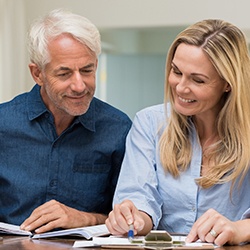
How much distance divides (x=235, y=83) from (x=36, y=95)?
0.73 metres

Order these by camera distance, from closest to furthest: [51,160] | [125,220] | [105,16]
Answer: [125,220] < [51,160] < [105,16]

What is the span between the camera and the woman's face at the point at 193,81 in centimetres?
205

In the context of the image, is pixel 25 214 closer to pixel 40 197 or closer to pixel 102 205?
pixel 40 197

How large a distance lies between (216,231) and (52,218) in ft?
1.73

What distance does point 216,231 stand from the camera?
1.79 m

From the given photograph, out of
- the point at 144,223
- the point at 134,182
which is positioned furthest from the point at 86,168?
the point at 144,223

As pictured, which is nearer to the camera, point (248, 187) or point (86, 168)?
point (248, 187)

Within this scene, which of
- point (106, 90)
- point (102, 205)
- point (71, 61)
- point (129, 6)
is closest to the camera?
→ point (71, 61)

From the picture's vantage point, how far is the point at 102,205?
2391 mm

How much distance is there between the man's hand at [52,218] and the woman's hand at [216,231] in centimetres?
44

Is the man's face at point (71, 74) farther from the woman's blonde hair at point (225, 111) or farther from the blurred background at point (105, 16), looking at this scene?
the blurred background at point (105, 16)

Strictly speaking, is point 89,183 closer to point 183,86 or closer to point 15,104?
point 15,104

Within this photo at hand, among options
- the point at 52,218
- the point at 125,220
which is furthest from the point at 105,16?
the point at 125,220

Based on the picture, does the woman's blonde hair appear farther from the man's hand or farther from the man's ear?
the man's ear
